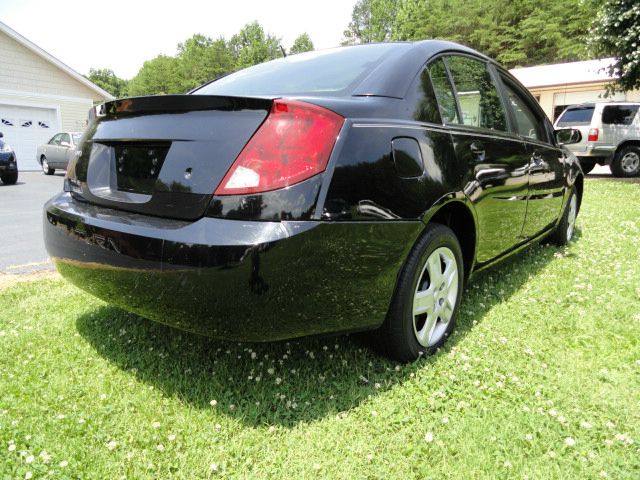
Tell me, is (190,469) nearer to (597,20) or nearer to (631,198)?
(631,198)

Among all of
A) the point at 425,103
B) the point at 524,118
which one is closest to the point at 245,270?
the point at 425,103

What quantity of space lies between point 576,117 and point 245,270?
13808 millimetres

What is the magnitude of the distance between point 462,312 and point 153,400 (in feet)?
Result: 6.22

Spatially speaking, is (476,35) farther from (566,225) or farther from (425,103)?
(425,103)

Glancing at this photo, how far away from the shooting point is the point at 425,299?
2297mm

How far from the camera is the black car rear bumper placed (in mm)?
1631

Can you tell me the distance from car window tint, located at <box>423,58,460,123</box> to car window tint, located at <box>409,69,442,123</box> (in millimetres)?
57

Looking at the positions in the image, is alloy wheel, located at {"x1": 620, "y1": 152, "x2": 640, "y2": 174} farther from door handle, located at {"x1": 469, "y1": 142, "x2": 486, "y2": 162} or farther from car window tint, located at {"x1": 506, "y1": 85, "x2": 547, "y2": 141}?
door handle, located at {"x1": 469, "y1": 142, "x2": 486, "y2": 162}

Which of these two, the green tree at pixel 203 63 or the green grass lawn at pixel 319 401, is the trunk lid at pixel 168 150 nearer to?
the green grass lawn at pixel 319 401

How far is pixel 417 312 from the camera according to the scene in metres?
2.26

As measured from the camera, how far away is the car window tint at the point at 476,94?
106 inches

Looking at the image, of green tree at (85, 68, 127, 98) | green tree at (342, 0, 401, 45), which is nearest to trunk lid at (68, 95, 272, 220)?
green tree at (342, 0, 401, 45)

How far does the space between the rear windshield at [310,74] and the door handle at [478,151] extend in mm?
639

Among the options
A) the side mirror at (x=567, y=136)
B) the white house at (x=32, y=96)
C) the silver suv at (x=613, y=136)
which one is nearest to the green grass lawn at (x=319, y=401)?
the side mirror at (x=567, y=136)
